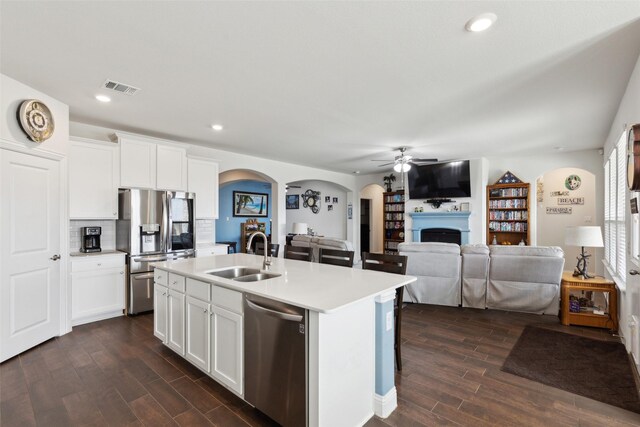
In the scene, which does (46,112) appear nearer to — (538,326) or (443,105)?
(443,105)

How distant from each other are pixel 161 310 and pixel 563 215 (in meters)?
8.39

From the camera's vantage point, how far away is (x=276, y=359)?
1879 millimetres

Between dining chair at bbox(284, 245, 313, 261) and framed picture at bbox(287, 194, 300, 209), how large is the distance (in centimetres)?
639

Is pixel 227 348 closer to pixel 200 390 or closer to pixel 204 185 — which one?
pixel 200 390

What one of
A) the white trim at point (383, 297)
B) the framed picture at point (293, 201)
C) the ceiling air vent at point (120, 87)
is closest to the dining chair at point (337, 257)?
the white trim at point (383, 297)

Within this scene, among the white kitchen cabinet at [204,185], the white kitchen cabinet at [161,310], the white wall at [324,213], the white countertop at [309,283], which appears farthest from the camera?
the white wall at [324,213]

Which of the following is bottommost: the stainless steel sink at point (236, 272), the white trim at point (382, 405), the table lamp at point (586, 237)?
the white trim at point (382, 405)

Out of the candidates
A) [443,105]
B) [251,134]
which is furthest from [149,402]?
[443,105]

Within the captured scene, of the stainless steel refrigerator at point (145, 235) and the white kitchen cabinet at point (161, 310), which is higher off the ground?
the stainless steel refrigerator at point (145, 235)

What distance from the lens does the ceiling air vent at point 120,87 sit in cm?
292

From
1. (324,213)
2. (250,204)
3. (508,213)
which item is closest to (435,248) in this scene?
→ (508,213)

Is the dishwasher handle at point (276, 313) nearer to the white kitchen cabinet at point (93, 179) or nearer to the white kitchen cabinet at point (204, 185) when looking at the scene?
the white kitchen cabinet at point (93, 179)

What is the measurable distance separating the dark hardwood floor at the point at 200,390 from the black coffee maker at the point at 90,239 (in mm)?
1172

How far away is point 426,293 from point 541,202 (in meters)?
5.01
